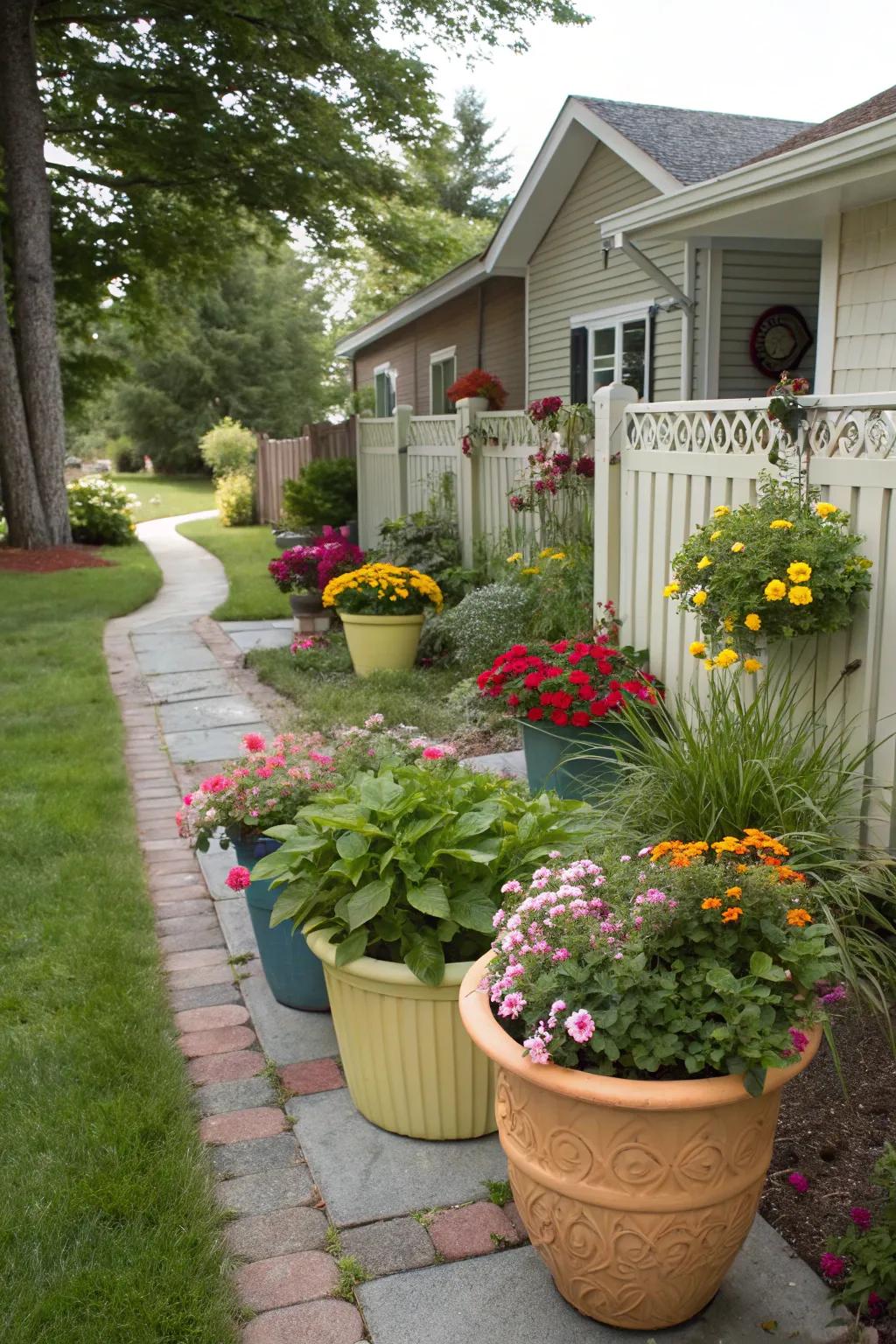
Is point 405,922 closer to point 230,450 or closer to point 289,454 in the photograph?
point 289,454

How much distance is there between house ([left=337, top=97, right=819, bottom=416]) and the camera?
8812 mm

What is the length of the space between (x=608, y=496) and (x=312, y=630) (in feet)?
13.4

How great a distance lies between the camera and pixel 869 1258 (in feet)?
6.47

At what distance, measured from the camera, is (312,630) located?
346 inches

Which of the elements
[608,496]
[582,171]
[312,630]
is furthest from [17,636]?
[582,171]

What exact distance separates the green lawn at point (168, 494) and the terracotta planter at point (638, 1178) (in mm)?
23508

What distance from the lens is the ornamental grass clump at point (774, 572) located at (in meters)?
3.27

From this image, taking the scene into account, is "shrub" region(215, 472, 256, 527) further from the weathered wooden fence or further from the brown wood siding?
the brown wood siding

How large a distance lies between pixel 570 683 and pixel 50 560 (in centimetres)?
1135

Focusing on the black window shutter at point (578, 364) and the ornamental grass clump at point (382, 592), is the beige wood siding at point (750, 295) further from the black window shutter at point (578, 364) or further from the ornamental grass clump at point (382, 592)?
the ornamental grass clump at point (382, 592)

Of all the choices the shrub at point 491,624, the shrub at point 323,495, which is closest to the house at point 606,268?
the shrub at point 323,495

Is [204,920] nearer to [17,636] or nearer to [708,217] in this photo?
[708,217]

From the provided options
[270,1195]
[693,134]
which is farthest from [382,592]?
[693,134]

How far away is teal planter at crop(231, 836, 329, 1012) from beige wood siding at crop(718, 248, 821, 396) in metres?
6.94
